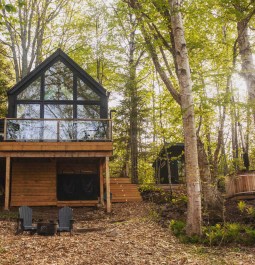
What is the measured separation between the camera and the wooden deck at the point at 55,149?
13547 millimetres

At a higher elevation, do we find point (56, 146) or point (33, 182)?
point (56, 146)

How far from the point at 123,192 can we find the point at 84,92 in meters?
5.26

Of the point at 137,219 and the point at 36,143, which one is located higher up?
the point at 36,143

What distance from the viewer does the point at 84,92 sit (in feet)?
53.6

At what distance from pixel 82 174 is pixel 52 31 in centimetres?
1135

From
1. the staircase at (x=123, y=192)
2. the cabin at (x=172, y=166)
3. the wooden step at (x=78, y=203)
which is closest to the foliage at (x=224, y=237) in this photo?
the staircase at (x=123, y=192)

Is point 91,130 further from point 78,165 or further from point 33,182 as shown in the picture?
point 33,182

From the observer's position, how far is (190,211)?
26.9ft

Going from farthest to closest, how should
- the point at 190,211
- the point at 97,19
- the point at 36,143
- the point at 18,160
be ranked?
the point at 97,19 < the point at 18,160 < the point at 36,143 < the point at 190,211

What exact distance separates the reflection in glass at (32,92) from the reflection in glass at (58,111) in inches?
28.0

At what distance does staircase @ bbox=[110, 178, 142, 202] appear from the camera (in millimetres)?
16094

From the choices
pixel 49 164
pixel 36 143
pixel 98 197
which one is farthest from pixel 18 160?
pixel 98 197

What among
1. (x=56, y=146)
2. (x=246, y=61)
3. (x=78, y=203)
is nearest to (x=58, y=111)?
(x=56, y=146)

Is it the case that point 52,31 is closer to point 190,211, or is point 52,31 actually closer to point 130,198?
point 130,198
